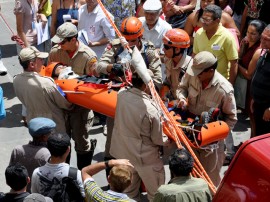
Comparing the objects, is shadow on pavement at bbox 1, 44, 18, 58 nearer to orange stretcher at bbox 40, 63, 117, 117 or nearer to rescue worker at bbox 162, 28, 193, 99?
orange stretcher at bbox 40, 63, 117, 117

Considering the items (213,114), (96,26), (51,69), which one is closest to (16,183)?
(213,114)

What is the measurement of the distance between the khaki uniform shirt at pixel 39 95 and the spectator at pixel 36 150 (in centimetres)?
75

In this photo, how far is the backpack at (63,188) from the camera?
5023mm

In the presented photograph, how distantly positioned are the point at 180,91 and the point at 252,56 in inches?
76.2

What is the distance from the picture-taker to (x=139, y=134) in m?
5.80

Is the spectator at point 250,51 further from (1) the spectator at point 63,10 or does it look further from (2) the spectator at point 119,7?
(1) the spectator at point 63,10

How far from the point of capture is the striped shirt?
181 inches

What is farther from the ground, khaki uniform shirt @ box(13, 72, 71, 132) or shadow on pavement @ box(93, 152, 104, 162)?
khaki uniform shirt @ box(13, 72, 71, 132)

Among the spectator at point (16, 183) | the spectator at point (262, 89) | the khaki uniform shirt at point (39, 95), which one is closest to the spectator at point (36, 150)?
the spectator at point (16, 183)

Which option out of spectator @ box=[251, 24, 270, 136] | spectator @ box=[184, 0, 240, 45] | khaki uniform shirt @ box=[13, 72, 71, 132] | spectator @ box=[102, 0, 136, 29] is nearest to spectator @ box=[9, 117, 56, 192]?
khaki uniform shirt @ box=[13, 72, 71, 132]

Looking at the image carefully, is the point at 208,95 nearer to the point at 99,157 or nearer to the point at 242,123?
the point at 99,157

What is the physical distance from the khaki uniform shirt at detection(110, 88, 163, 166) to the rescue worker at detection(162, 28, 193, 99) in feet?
3.62

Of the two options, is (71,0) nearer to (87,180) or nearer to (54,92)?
(54,92)

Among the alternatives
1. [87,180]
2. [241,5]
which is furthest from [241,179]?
[241,5]
